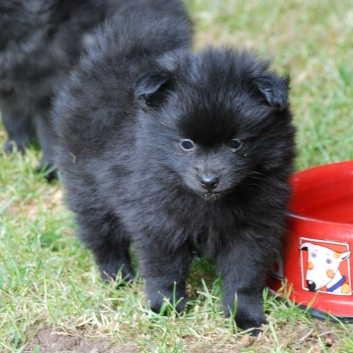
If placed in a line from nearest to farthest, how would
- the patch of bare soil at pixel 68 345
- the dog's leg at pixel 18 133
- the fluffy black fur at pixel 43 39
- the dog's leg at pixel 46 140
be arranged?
the patch of bare soil at pixel 68 345 → the fluffy black fur at pixel 43 39 → the dog's leg at pixel 46 140 → the dog's leg at pixel 18 133

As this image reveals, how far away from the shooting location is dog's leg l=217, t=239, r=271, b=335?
10.9ft

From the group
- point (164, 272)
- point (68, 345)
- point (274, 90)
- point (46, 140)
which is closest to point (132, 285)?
point (164, 272)

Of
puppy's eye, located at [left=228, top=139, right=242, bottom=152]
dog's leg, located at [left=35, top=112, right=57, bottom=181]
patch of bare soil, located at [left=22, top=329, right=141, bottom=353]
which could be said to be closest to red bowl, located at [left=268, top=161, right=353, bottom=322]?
puppy's eye, located at [left=228, top=139, right=242, bottom=152]

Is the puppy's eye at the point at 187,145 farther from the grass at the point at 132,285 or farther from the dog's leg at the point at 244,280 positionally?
the grass at the point at 132,285

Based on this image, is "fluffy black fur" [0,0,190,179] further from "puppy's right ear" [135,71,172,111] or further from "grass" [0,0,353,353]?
"puppy's right ear" [135,71,172,111]

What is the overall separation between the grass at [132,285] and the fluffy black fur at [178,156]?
138 millimetres

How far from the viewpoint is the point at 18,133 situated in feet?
Answer: 17.4

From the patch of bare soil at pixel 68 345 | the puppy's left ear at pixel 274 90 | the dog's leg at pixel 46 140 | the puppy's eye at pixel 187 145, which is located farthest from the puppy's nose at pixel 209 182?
the dog's leg at pixel 46 140

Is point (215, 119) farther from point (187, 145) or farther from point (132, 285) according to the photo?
point (132, 285)

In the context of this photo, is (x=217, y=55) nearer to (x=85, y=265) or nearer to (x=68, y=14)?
(x=85, y=265)

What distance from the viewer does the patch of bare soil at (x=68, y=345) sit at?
3.20m

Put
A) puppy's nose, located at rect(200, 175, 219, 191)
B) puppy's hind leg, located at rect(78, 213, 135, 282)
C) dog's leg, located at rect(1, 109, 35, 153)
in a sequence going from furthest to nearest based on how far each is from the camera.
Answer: dog's leg, located at rect(1, 109, 35, 153)
puppy's hind leg, located at rect(78, 213, 135, 282)
puppy's nose, located at rect(200, 175, 219, 191)

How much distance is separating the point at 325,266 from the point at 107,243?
1147 millimetres

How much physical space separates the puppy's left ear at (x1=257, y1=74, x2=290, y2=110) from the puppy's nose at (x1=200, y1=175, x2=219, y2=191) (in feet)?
1.33
